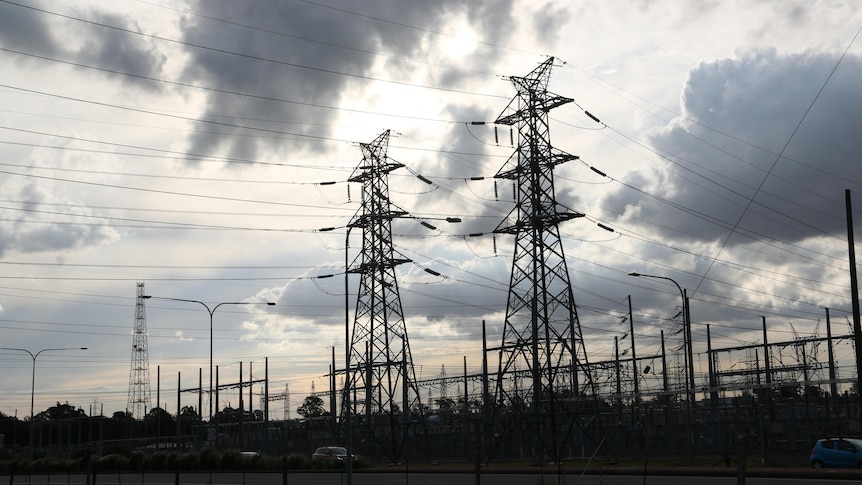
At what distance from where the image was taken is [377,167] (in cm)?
6381

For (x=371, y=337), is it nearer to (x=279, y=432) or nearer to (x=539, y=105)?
(x=539, y=105)

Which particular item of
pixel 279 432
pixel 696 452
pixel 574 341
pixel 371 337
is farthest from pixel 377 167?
pixel 279 432

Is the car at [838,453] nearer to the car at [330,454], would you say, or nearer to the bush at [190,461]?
the car at [330,454]

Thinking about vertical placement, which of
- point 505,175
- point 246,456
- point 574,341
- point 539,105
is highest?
point 539,105

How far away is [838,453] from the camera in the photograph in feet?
130

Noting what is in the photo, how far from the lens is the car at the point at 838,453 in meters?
39.2

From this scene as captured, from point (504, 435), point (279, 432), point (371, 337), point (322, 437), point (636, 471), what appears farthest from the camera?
point (279, 432)

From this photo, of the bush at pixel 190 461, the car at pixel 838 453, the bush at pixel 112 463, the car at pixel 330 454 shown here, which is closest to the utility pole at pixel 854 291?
the car at pixel 838 453

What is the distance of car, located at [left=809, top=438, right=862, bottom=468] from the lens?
39156 millimetres


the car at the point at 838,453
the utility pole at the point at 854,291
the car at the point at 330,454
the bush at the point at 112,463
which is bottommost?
the bush at the point at 112,463

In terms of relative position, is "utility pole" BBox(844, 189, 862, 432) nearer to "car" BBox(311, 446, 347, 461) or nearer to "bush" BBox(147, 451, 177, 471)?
"car" BBox(311, 446, 347, 461)

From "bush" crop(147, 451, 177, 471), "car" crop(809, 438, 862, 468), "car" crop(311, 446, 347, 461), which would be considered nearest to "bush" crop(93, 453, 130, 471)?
"bush" crop(147, 451, 177, 471)

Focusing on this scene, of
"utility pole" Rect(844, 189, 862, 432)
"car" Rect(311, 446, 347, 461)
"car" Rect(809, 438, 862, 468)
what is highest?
"utility pole" Rect(844, 189, 862, 432)

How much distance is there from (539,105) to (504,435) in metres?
19.6
